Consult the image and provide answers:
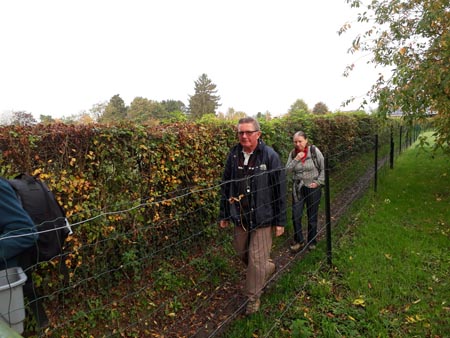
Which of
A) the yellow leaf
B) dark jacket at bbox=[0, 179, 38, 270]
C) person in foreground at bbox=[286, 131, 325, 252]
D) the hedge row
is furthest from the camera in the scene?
person in foreground at bbox=[286, 131, 325, 252]

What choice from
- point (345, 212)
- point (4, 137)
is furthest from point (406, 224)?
point (4, 137)

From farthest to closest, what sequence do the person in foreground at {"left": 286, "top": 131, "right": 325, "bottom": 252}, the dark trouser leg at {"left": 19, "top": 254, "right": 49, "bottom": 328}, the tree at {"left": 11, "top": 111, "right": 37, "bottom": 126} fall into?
the person in foreground at {"left": 286, "top": 131, "right": 325, "bottom": 252}, the tree at {"left": 11, "top": 111, "right": 37, "bottom": 126}, the dark trouser leg at {"left": 19, "top": 254, "right": 49, "bottom": 328}

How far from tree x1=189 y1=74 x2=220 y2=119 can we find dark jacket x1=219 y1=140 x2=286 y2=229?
252ft

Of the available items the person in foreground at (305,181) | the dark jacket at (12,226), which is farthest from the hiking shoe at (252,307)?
the dark jacket at (12,226)

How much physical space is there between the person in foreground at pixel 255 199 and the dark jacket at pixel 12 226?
1872mm

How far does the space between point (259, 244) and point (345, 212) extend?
4013 mm

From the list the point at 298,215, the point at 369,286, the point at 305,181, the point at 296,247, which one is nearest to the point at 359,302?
the point at 369,286

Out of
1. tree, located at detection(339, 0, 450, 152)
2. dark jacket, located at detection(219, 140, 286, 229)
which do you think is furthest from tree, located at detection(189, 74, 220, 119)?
dark jacket, located at detection(219, 140, 286, 229)

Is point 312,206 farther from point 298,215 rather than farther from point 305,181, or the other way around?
point 305,181

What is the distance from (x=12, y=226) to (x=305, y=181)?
A: 156 inches

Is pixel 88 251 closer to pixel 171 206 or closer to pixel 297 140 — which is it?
pixel 171 206

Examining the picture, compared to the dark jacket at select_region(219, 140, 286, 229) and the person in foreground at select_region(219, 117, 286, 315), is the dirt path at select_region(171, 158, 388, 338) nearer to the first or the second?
the person in foreground at select_region(219, 117, 286, 315)

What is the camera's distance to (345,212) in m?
6.77

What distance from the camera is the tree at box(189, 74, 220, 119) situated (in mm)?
81625
